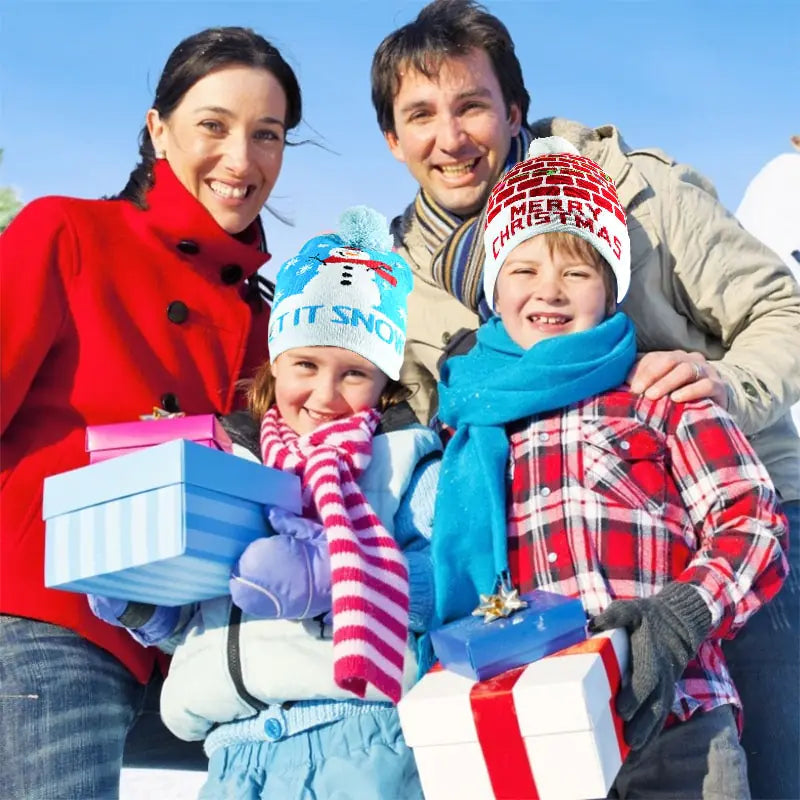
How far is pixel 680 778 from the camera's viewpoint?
2.11 metres

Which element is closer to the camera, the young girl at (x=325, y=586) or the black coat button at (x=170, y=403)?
the young girl at (x=325, y=586)

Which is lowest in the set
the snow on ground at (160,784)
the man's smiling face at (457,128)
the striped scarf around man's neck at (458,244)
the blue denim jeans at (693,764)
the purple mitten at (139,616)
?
the blue denim jeans at (693,764)

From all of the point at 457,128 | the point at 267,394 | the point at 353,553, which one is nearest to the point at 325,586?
the point at 353,553

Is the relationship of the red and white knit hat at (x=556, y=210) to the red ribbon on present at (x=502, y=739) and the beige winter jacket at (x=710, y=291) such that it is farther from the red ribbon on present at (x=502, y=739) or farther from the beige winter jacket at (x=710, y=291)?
the red ribbon on present at (x=502, y=739)

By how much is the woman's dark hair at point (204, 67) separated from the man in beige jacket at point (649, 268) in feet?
0.83

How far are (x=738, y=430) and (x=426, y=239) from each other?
3.38ft

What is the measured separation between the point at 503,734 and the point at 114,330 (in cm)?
135

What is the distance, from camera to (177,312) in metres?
2.71

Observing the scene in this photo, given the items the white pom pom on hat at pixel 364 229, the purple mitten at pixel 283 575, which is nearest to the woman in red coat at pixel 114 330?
the white pom pom on hat at pixel 364 229

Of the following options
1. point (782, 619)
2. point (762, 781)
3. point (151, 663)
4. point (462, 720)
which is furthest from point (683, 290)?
point (151, 663)

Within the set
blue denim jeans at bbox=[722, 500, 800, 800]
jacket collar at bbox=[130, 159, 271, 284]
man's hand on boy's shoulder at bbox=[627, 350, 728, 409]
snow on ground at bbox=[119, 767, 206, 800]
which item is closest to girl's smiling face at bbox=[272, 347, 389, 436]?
jacket collar at bbox=[130, 159, 271, 284]

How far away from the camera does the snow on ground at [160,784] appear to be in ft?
9.86

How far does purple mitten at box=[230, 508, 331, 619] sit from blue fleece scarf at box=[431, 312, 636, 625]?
258 mm

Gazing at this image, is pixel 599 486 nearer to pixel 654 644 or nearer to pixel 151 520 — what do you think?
pixel 654 644
